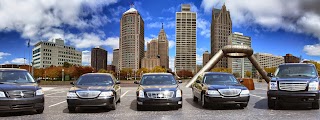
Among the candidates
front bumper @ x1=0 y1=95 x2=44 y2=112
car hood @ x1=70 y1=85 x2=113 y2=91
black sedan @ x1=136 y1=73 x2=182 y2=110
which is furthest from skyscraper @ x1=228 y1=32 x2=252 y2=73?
front bumper @ x1=0 y1=95 x2=44 y2=112

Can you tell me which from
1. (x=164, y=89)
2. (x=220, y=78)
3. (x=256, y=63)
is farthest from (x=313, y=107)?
(x=256, y=63)

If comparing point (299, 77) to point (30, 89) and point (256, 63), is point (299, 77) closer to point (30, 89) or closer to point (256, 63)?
point (30, 89)

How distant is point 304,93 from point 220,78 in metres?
3.49

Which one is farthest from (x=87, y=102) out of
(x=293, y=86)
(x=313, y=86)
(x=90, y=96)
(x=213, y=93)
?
(x=313, y=86)

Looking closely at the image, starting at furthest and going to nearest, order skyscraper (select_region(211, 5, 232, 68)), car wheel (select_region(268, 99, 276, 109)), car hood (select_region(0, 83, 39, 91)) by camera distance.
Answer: skyscraper (select_region(211, 5, 232, 68)) → car wheel (select_region(268, 99, 276, 109)) → car hood (select_region(0, 83, 39, 91))

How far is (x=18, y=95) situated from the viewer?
32.5 ft

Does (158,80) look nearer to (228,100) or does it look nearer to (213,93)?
(213,93)

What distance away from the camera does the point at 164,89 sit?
11172mm

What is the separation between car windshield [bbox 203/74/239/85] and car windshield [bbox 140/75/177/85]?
5.12ft

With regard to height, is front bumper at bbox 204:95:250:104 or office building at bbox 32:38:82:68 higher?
office building at bbox 32:38:82:68

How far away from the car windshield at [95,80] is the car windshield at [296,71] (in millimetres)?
7409

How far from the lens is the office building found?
152125 millimetres

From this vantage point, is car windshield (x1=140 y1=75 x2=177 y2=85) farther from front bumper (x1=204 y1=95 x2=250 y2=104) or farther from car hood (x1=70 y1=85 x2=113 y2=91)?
front bumper (x1=204 y1=95 x2=250 y2=104)

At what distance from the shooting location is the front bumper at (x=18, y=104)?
381 inches
